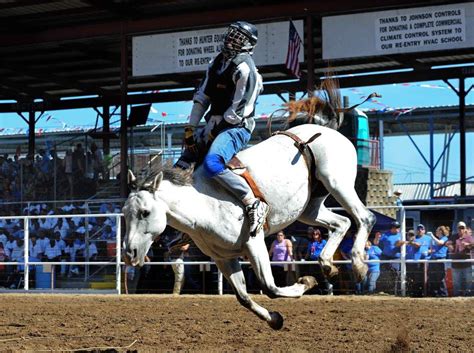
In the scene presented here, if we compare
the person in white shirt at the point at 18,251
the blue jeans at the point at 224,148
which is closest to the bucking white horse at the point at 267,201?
the blue jeans at the point at 224,148

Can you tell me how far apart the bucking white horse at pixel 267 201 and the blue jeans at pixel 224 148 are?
0.12m

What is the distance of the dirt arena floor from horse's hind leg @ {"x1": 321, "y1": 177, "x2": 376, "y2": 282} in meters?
0.70

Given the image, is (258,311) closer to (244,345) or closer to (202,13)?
(244,345)

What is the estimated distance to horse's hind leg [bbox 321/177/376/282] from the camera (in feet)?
21.6

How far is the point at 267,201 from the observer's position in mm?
6234

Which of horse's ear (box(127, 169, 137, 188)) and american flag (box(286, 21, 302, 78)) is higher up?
american flag (box(286, 21, 302, 78))

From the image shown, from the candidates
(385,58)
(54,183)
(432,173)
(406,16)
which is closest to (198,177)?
(406,16)

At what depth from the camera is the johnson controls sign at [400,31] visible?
50.6 ft

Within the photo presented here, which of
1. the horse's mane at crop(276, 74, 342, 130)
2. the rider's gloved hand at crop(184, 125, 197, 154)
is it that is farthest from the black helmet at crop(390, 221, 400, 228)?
the rider's gloved hand at crop(184, 125, 197, 154)

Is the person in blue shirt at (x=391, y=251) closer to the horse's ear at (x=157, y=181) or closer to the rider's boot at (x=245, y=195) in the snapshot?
the rider's boot at (x=245, y=195)

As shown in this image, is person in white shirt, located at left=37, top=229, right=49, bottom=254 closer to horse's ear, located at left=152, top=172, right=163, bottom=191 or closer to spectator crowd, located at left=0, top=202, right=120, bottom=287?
spectator crowd, located at left=0, top=202, right=120, bottom=287

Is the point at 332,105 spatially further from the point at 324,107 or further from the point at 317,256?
the point at 317,256

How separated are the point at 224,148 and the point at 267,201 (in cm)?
54

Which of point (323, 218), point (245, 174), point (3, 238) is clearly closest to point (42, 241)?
point (3, 238)
